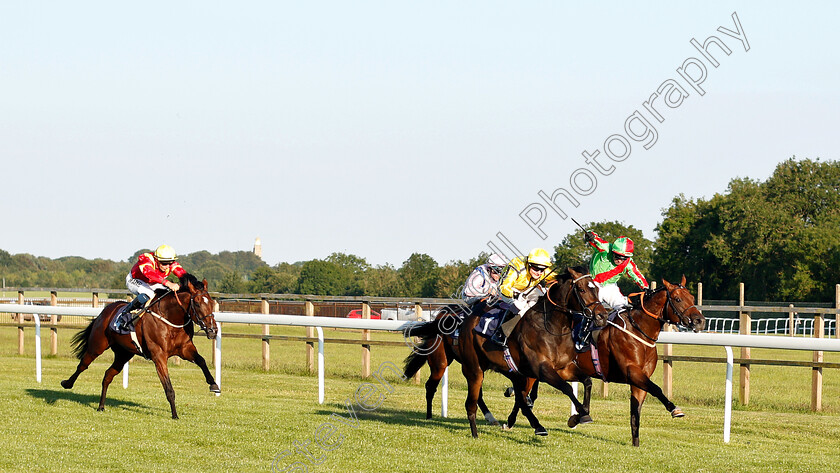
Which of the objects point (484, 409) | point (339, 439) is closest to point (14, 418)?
point (339, 439)

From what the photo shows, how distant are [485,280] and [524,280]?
506mm

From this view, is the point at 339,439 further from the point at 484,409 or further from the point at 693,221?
the point at 693,221

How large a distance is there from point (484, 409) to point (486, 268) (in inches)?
53.0

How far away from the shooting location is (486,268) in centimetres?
899

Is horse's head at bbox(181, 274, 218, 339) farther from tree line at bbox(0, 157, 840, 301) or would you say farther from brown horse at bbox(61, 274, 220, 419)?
tree line at bbox(0, 157, 840, 301)

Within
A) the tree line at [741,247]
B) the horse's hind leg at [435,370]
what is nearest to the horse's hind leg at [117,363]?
the horse's hind leg at [435,370]

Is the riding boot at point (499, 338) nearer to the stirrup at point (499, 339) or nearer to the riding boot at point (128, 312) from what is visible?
the stirrup at point (499, 339)

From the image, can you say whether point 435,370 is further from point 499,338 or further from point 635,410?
point 635,410

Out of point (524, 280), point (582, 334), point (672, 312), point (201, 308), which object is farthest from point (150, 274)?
point (672, 312)

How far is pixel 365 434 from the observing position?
7984 millimetres

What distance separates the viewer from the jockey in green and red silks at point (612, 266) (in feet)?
29.5

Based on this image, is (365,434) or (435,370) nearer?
(365,434)

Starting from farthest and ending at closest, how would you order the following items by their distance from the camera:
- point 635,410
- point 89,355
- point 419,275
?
point 419,275
point 89,355
point 635,410

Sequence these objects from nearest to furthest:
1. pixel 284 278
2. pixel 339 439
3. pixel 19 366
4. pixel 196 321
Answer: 1. pixel 339 439
2. pixel 196 321
3. pixel 19 366
4. pixel 284 278
